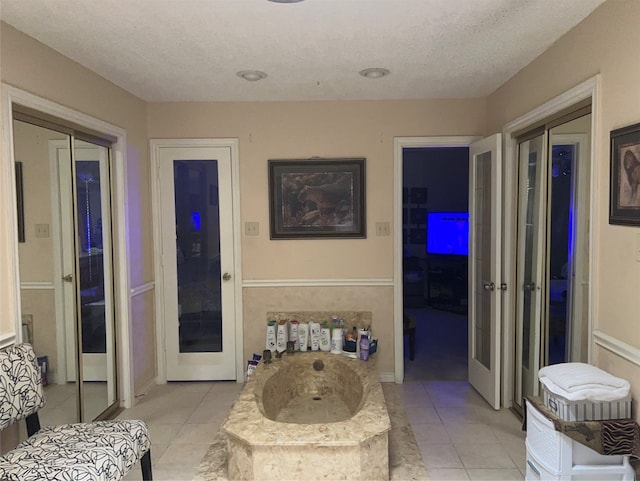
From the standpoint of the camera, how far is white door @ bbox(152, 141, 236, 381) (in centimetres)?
396

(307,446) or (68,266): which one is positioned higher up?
(68,266)

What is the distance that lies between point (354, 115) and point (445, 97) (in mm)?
802

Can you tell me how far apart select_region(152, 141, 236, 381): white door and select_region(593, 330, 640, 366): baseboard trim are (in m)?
2.84

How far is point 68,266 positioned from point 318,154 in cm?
217

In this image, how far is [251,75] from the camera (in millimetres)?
3168

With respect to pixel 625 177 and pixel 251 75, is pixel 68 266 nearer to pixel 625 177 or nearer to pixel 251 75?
pixel 251 75

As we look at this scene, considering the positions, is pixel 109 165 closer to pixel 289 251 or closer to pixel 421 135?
pixel 289 251

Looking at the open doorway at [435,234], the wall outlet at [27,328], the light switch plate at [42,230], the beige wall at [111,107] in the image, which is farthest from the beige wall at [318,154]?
the open doorway at [435,234]

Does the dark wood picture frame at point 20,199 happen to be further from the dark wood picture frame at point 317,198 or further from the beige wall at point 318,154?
the dark wood picture frame at point 317,198

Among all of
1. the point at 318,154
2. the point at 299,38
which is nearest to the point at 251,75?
the point at 299,38

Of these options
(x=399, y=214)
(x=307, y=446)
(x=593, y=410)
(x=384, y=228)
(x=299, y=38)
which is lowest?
(x=307, y=446)

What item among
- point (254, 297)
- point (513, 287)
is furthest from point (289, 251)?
point (513, 287)

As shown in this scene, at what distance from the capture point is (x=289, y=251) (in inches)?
157

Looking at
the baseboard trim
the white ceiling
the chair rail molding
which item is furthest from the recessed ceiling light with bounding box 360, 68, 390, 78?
the baseboard trim
